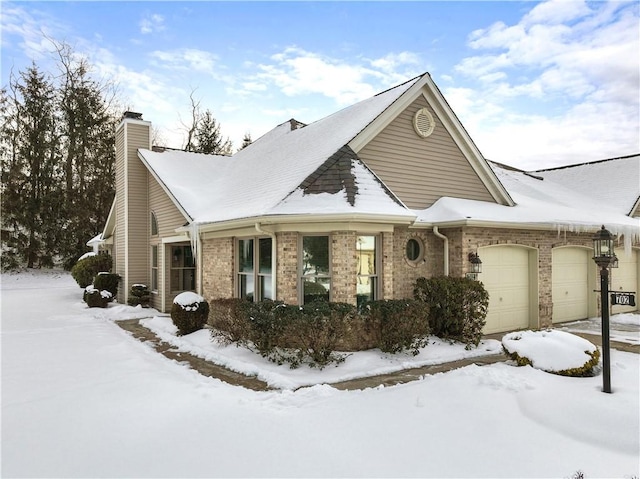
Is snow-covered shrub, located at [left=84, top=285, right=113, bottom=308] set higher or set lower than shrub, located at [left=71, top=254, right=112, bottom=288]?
lower

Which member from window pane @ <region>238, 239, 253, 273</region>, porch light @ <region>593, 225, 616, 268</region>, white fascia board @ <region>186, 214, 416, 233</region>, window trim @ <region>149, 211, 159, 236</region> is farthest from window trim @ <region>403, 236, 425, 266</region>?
window trim @ <region>149, 211, 159, 236</region>

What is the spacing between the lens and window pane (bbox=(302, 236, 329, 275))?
8312mm

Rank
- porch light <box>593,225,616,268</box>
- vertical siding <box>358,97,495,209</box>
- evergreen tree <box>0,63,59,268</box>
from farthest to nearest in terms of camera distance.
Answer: evergreen tree <box>0,63,59,268</box> → vertical siding <box>358,97,495,209</box> → porch light <box>593,225,616,268</box>

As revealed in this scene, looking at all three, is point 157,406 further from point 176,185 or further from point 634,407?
point 176,185

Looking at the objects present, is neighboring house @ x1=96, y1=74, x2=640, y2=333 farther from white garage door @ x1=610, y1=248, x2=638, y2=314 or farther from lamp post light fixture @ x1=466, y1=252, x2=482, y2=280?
lamp post light fixture @ x1=466, y1=252, x2=482, y2=280

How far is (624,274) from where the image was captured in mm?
13492

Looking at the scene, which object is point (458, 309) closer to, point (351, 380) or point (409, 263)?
point (409, 263)

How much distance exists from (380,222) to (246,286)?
13.0 ft

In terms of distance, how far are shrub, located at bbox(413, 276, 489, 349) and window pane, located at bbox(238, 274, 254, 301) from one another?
168 inches

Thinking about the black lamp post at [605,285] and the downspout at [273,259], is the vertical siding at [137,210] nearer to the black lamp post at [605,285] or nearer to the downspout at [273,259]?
the downspout at [273,259]

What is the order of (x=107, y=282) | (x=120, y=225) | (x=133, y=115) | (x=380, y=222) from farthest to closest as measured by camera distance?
(x=120, y=225), (x=133, y=115), (x=107, y=282), (x=380, y=222)

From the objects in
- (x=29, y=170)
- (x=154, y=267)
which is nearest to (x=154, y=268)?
(x=154, y=267)

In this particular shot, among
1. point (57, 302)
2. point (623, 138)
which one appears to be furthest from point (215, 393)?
point (623, 138)

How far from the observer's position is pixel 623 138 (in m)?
21.2
